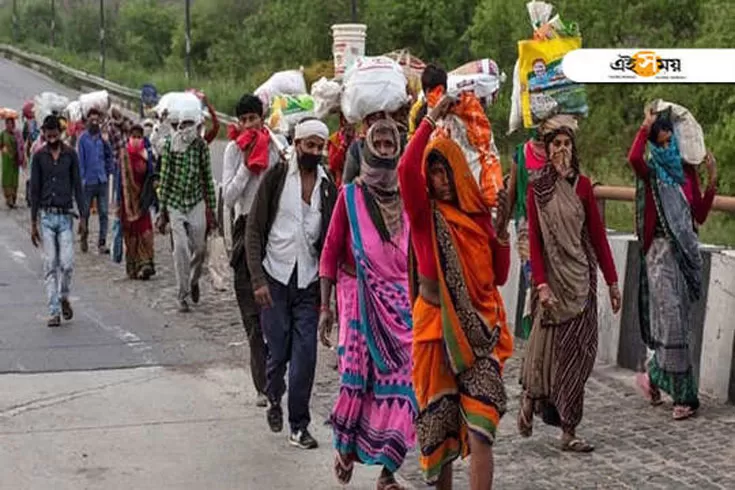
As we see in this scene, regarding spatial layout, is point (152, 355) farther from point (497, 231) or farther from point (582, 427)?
point (497, 231)

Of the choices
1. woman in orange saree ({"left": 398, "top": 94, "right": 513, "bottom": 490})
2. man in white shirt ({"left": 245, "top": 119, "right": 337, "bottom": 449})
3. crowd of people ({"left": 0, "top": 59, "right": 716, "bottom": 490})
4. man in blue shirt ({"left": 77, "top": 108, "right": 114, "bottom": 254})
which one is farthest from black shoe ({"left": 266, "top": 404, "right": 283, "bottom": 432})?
man in blue shirt ({"left": 77, "top": 108, "right": 114, "bottom": 254})

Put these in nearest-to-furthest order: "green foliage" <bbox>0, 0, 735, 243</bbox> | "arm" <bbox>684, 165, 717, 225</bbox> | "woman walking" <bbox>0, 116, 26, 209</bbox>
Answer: "arm" <bbox>684, 165, 717, 225</bbox> < "woman walking" <bbox>0, 116, 26, 209</bbox> < "green foliage" <bbox>0, 0, 735, 243</bbox>

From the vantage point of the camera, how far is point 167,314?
13.5 m

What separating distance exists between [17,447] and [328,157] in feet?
11.9

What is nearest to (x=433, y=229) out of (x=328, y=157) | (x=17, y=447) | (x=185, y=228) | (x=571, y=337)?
(x=571, y=337)

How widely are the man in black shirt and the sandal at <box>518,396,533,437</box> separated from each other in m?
5.76

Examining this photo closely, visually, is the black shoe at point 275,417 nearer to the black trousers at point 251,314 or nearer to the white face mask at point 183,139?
the black trousers at point 251,314

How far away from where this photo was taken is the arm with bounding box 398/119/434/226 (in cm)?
654

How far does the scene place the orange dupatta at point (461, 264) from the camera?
6.53 metres

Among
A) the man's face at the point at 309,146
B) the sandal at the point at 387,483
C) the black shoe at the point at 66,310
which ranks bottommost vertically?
the black shoe at the point at 66,310

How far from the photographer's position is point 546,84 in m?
8.34

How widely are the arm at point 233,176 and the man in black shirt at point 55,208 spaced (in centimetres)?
364

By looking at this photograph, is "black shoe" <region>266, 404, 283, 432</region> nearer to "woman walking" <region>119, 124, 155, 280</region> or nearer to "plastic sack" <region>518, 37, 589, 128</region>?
"plastic sack" <region>518, 37, 589, 128</region>

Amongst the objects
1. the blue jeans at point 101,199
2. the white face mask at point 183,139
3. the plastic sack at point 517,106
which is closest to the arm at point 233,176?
the plastic sack at point 517,106
